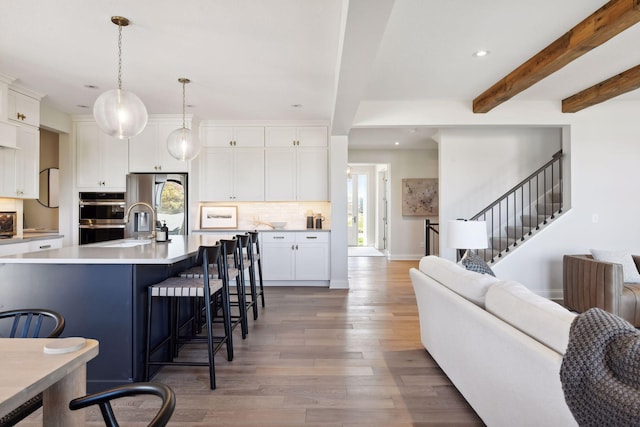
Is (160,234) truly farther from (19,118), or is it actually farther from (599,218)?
(599,218)

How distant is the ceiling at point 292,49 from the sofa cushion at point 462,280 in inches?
64.3

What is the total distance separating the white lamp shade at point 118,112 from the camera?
8.52ft

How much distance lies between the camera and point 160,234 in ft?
11.4

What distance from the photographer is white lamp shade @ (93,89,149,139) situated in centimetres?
260

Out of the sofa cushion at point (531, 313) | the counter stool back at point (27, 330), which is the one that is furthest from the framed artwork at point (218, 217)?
the sofa cushion at point (531, 313)

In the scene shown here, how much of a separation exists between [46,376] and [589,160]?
6019 millimetres

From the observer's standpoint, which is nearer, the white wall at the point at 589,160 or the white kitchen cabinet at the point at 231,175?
the white wall at the point at 589,160

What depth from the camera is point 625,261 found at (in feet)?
12.7

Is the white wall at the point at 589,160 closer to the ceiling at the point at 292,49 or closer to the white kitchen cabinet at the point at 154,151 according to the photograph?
the ceiling at the point at 292,49

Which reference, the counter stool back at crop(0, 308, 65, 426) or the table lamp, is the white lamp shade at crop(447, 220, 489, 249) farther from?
the counter stool back at crop(0, 308, 65, 426)

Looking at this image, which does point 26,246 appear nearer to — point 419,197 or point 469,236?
point 469,236

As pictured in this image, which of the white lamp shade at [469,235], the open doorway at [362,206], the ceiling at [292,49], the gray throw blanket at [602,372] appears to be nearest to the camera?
the gray throw blanket at [602,372]

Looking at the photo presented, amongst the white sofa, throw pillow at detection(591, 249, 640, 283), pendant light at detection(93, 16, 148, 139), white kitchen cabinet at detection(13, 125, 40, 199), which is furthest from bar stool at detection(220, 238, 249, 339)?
throw pillow at detection(591, 249, 640, 283)

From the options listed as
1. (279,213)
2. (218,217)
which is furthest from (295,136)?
(218,217)
